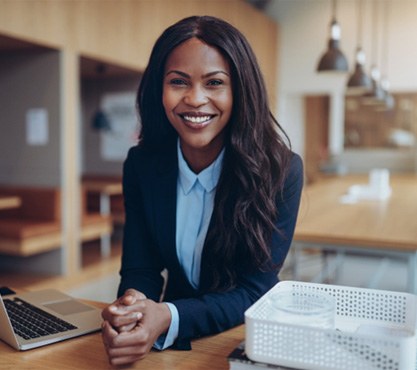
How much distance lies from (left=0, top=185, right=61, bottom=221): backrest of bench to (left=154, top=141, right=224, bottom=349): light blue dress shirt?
311 centimetres

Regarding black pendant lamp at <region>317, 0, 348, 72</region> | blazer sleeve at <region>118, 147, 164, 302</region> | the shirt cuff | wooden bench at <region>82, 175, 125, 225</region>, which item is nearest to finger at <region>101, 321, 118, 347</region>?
the shirt cuff

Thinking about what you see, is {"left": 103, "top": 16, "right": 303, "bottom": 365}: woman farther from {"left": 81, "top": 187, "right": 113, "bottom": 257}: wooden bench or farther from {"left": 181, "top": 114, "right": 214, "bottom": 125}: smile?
{"left": 81, "top": 187, "right": 113, "bottom": 257}: wooden bench

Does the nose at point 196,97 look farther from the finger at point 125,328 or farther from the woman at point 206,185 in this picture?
the finger at point 125,328

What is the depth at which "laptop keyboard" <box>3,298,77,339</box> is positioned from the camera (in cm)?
109

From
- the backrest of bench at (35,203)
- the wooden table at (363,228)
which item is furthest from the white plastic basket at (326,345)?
the backrest of bench at (35,203)

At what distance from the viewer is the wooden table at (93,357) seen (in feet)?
3.14

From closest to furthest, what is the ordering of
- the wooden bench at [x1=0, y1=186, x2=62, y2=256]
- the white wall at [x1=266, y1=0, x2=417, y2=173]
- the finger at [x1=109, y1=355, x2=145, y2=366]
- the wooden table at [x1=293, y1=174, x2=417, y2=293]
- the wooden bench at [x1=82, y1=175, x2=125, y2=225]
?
the finger at [x1=109, y1=355, x2=145, y2=366]
the wooden table at [x1=293, y1=174, x2=417, y2=293]
the wooden bench at [x1=0, y1=186, x2=62, y2=256]
the wooden bench at [x1=82, y1=175, x2=125, y2=225]
the white wall at [x1=266, y1=0, x2=417, y2=173]

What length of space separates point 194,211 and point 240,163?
176 millimetres

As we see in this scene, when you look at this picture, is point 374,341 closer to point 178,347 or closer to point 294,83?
point 178,347

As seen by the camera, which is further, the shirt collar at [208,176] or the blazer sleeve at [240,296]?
the shirt collar at [208,176]

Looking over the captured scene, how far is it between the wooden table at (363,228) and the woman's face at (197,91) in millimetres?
702

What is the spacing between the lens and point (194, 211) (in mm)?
1357

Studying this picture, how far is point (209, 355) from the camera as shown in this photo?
40.2 inches

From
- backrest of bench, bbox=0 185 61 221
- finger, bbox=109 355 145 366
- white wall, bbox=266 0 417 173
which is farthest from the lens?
white wall, bbox=266 0 417 173
